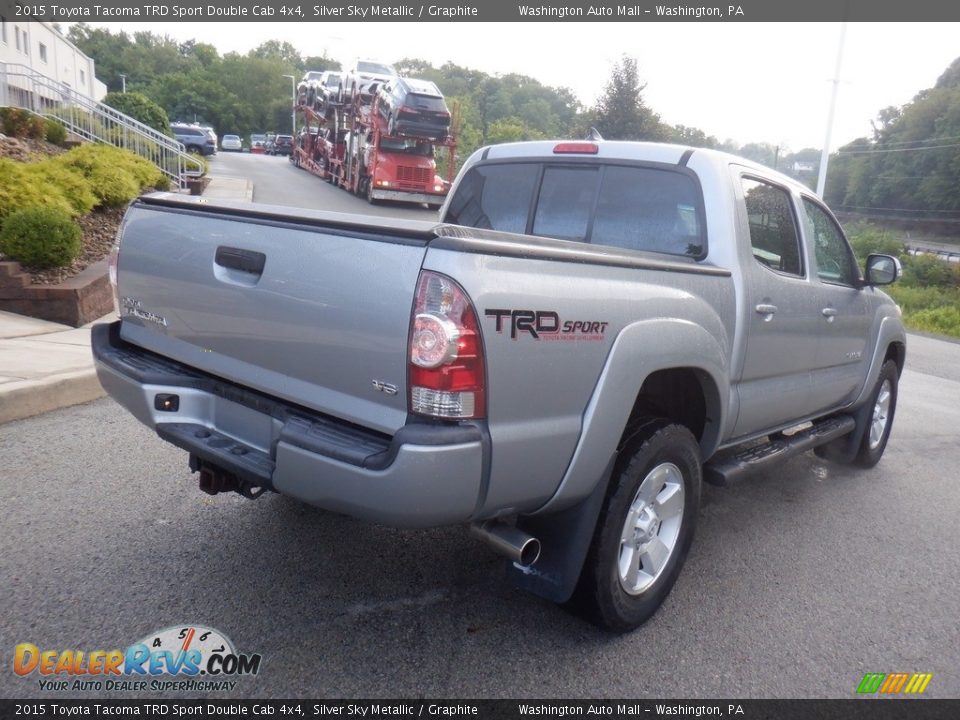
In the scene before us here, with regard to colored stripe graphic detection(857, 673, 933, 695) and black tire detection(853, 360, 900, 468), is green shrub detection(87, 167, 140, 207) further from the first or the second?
colored stripe graphic detection(857, 673, 933, 695)

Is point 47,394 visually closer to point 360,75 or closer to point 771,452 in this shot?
point 771,452

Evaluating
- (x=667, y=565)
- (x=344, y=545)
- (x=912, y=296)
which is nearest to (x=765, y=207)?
(x=667, y=565)

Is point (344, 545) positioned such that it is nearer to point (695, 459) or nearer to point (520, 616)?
point (520, 616)

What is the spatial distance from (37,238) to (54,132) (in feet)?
29.4

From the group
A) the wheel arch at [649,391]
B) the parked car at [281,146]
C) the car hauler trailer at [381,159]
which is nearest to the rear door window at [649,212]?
the wheel arch at [649,391]

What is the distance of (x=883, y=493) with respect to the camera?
5543 mm

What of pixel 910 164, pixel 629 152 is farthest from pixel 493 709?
pixel 910 164

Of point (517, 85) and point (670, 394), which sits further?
point (517, 85)

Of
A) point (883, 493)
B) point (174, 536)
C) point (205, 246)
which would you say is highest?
point (205, 246)

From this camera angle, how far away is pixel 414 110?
23203 millimetres

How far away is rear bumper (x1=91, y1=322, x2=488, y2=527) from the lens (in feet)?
7.95

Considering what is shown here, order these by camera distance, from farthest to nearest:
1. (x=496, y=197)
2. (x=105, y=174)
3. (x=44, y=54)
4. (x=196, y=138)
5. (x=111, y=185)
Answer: (x=44, y=54) → (x=196, y=138) → (x=105, y=174) → (x=111, y=185) → (x=496, y=197)

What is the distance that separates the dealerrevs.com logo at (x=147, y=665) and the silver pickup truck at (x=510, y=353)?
62 cm

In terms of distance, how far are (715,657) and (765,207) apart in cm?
237
